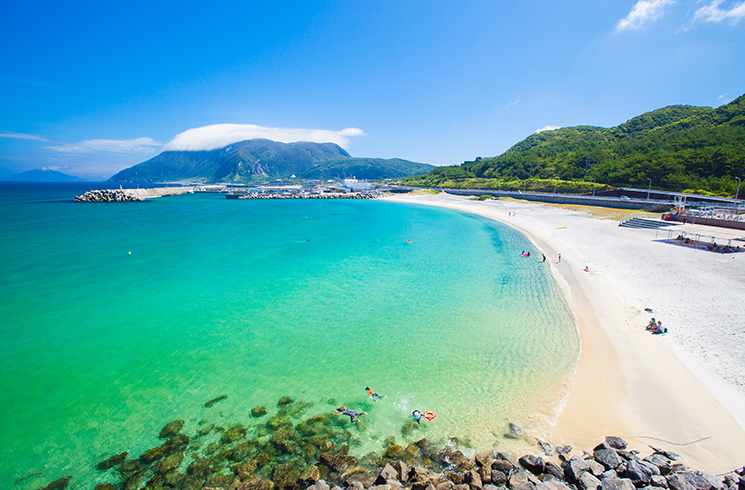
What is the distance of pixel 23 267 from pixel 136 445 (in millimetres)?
27692

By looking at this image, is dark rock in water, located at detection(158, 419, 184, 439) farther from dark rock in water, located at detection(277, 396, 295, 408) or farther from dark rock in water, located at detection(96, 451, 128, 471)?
dark rock in water, located at detection(277, 396, 295, 408)

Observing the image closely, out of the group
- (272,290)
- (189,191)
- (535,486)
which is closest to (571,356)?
(535,486)

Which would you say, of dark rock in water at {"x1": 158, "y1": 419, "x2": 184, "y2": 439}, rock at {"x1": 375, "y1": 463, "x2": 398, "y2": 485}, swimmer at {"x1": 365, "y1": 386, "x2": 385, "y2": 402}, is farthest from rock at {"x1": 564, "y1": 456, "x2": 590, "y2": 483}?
dark rock in water at {"x1": 158, "y1": 419, "x2": 184, "y2": 439}

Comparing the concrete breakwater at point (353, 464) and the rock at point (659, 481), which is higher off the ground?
the rock at point (659, 481)

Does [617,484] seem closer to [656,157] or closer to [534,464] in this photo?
[534,464]

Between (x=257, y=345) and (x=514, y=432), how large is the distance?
1072 centimetres

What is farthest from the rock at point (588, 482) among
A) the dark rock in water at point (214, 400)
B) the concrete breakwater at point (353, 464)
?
the dark rock in water at point (214, 400)

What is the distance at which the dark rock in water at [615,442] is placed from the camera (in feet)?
24.8

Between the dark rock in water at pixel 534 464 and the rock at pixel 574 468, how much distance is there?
18.5 inches

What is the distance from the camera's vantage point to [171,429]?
895cm

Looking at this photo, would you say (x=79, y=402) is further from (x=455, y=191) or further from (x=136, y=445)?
(x=455, y=191)

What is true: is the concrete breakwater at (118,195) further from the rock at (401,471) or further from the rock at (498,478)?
the rock at (498,478)

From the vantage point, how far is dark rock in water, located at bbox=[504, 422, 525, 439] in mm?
8305

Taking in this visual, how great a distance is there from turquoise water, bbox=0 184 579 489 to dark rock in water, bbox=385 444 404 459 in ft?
1.48
